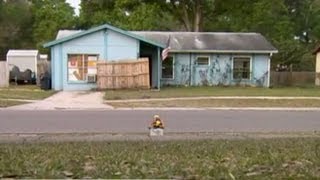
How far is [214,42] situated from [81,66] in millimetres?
10436

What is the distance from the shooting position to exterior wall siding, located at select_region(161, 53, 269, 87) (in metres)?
39.0

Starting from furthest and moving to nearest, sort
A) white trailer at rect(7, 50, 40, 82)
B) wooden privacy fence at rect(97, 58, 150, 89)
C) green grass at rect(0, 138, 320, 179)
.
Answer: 1. white trailer at rect(7, 50, 40, 82)
2. wooden privacy fence at rect(97, 58, 150, 89)
3. green grass at rect(0, 138, 320, 179)

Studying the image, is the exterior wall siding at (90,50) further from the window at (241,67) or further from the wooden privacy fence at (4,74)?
the window at (241,67)

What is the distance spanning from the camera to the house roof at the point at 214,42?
1519 inches

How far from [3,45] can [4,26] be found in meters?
2.37

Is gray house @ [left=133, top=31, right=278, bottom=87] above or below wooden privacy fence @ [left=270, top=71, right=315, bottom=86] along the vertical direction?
above

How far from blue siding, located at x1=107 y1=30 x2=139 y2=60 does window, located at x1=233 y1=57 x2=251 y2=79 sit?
8183 millimetres

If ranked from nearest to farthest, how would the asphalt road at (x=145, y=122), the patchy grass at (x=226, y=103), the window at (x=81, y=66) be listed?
the asphalt road at (x=145, y=122) < the patchy grass at (x=226, y=103) < the window at (x=81, y=66)

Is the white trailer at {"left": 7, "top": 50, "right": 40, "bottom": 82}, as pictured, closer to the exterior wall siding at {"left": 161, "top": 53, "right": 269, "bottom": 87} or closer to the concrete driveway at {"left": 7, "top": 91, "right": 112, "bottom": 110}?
the exterior wall siding at {"left": 161, "top": 53, "right": 269, "bottom": 87}

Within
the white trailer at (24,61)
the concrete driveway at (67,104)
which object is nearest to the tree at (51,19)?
the white trailer at (24,61)

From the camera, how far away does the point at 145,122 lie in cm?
1698

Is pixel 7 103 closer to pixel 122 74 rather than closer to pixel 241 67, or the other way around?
pixel 122 74

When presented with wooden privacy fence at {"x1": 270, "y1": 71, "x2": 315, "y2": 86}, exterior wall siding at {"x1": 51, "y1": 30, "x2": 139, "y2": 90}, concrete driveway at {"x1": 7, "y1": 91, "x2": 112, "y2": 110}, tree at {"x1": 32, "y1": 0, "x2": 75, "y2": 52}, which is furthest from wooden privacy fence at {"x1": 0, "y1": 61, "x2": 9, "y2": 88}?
tree at {"x1": 32, "y1": 0, "x2": 75, "y2": 52}

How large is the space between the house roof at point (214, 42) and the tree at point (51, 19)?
25551mm
